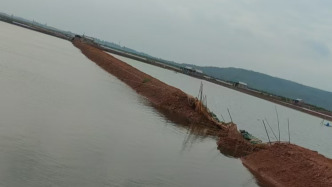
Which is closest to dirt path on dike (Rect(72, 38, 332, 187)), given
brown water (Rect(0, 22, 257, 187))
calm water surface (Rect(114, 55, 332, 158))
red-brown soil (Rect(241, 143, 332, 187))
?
red-brown soil (Rect(241, 143, 332, 187))

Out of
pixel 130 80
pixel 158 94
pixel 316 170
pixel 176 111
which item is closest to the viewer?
pixel 316 170

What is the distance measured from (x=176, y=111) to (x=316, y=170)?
14069 millimetres

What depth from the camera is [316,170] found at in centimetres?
1709

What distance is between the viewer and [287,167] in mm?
18172

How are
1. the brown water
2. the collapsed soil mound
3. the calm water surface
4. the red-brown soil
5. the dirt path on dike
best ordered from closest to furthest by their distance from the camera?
the brown water
the red-brown soil
the dirt path on dike
the collapsed soil mound
the calm water surface

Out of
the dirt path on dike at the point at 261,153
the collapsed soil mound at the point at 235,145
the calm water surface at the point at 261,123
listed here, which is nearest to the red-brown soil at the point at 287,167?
the dirt path on dike at the point at 261,153

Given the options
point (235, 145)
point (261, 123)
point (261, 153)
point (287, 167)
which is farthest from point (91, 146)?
point (261, 123)

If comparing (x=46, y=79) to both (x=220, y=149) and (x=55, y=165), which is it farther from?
(x=55, y=165)

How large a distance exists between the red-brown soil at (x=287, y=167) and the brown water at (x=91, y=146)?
3.23 ft

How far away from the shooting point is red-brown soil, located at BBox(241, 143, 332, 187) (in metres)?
16.5

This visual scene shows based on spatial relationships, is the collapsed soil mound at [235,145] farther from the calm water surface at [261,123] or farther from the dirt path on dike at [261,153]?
the calm water surface at [261,123]

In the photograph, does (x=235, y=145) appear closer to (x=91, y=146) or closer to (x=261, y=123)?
(x=91, y=146)

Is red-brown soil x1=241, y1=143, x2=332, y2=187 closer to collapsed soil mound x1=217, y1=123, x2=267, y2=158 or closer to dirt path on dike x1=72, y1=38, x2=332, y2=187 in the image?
dirt path on dike x1=72, y1=38, x2=332, y2=187

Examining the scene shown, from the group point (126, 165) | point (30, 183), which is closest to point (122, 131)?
point (126, 165)
